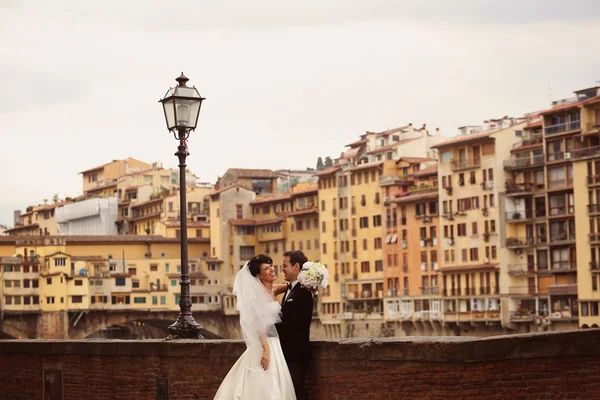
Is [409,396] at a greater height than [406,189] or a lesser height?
lesser

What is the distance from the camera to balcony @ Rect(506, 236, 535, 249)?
3780 inches

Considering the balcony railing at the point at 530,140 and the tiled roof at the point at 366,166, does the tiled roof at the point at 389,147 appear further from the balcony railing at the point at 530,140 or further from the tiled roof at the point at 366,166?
the balcony railing at the point at 530,140

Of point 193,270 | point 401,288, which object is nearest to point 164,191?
point 193,270

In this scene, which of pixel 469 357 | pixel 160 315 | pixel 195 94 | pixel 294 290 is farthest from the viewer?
pixel 160 315

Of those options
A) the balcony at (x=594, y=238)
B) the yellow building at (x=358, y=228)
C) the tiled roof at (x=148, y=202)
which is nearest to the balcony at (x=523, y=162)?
the balcony at (x=594, y=238)

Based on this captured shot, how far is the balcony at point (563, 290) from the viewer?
9025cm

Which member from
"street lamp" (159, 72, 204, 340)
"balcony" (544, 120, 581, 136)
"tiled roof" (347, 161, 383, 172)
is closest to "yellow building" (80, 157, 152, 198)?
"tiled roof" (347, 161, 383, 172)

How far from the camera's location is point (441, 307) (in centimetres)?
10519

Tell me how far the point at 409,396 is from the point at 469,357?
0.84 m

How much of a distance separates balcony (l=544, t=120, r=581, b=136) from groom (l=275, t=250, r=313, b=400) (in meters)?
79.6

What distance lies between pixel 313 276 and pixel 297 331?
61cm

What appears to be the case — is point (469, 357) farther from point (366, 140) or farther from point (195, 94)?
point (366, 140)

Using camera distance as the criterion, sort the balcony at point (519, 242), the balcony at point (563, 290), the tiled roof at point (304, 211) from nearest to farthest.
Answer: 1. the balcony at point (563, 290)
2. the balcony at point (519, 242)
3. the tiled roof at point (304, 211)

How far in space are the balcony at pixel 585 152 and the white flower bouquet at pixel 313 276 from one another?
7686cm
